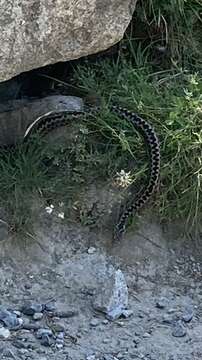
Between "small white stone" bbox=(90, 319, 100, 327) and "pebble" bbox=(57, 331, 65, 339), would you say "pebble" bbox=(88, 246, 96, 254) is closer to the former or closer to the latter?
"small white stone" bbox=(90, 319, 100, 327)

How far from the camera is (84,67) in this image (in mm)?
4957

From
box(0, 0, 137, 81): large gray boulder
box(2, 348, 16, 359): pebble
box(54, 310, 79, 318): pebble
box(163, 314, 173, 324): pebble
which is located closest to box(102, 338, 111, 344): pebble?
box(54, 310, 79, 318): pebble

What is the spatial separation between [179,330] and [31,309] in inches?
26.7

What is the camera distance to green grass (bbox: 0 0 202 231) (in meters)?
4.50

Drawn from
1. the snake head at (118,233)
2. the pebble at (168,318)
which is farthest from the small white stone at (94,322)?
the snake head at (118,233)

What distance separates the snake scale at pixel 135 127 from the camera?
4.57 meters

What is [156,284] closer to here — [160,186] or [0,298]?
[160,186]

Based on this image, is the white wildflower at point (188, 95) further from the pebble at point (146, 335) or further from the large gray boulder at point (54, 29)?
the pebble at point (146, 335)

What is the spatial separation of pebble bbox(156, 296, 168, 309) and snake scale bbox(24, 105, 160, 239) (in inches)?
15.7

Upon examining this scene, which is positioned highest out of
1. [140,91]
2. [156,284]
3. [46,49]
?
[46,49]

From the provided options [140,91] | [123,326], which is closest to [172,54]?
[140,91]

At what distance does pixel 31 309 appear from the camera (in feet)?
13.3

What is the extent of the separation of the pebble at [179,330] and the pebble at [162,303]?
0.18 m

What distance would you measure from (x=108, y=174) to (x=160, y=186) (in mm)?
276
